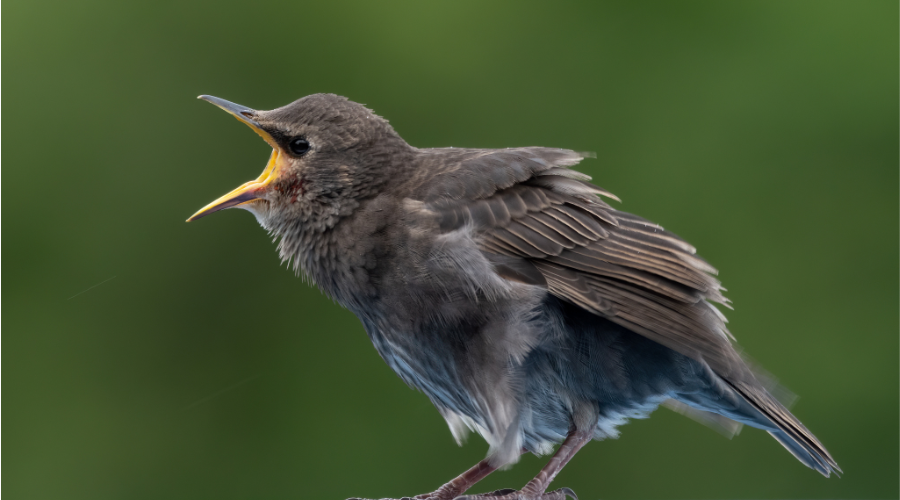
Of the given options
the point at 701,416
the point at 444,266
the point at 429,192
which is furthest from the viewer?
the point at 701,416

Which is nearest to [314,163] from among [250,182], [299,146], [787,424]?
[299,146]

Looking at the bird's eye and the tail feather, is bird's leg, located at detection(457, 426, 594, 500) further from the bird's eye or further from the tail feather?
the bird's eye

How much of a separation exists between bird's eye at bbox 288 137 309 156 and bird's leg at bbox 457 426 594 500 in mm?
1196

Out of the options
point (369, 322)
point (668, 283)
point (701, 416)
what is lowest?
point (369, 322)

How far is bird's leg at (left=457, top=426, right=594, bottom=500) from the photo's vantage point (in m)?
2.86

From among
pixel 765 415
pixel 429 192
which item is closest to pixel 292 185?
pixel 429 192

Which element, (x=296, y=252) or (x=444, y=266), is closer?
(x=444, y=266)

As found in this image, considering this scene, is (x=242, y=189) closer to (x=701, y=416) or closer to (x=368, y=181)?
(x=368, y=181)

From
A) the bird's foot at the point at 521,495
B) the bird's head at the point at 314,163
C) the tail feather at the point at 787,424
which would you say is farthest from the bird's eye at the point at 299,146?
the tail feather at the point at 787,424

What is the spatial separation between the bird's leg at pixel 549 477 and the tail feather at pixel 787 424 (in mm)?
515

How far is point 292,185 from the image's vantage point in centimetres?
291

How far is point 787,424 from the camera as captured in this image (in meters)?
2.96

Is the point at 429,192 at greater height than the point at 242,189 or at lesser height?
greater

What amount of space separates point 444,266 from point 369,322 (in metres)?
0.35
